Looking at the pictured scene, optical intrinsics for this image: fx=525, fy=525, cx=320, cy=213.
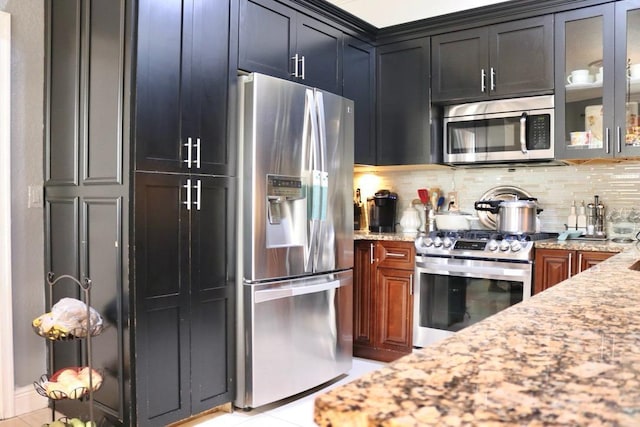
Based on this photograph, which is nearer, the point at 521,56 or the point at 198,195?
the point at 198,195

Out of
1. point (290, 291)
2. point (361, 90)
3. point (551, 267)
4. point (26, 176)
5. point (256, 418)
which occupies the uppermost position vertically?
point (361, 90)

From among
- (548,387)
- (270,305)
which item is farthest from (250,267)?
(548,387)

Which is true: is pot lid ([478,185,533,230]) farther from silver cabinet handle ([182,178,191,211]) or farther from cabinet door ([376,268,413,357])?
silver cabinet handle ([182,178,191,211])

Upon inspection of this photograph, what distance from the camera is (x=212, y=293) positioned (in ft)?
8.88

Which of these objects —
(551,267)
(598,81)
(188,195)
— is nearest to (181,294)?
(188,195)

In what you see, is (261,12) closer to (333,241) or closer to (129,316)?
(333,241)

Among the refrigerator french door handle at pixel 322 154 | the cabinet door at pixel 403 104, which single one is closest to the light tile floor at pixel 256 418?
the refrigerator french door handle at pixel 322 154

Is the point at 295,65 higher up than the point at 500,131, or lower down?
higher up

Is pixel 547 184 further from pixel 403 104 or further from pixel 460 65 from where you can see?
pixel 403 104

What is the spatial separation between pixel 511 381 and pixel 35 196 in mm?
2995

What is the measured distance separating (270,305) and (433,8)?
2.77 metres

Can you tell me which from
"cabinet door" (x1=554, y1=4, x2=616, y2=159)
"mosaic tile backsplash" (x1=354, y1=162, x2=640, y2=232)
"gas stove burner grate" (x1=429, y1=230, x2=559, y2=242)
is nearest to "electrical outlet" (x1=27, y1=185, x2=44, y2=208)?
"gas stove burner grate" (x1=429, y1=230, x2=559, y2=242)

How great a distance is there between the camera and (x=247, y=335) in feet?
9.14

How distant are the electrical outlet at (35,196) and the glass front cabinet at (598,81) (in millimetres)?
3151
